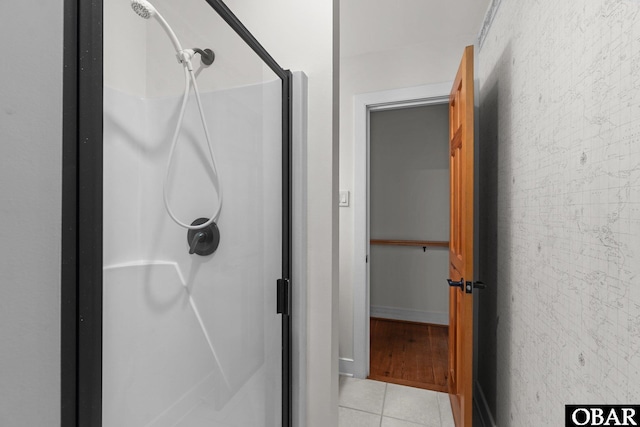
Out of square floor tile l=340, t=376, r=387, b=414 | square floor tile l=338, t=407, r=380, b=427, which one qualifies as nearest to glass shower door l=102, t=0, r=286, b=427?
square floor tile l=338, t=407, r=380, b=427

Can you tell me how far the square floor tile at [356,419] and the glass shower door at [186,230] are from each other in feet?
2.89

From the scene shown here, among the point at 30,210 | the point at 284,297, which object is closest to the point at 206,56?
the point at 30,210

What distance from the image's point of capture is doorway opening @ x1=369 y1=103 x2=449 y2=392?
10.7 feet

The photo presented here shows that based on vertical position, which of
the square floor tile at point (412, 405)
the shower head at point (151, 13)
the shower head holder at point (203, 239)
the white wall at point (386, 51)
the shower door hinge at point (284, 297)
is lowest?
the square floor tile at point (412, 405)

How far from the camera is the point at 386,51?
7.32ft

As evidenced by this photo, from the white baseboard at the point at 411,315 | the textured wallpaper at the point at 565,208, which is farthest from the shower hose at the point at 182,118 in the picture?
the white baseboard at the point at 411,315

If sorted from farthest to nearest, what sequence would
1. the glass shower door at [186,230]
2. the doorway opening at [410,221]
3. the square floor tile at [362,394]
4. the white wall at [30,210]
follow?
1. the doorway opening at [410,221]
2. the square floor tile at [362,394]
3. the glass shower door at [186,230]
4. the white wall at [30,210]

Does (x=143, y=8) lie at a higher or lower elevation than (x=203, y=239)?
higher

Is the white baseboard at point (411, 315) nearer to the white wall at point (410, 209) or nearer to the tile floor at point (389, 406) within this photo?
the white wall at point (410, 209)

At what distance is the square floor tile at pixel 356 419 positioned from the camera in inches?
68.9

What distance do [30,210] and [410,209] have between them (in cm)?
327

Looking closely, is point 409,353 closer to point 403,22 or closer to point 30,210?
point 403,22

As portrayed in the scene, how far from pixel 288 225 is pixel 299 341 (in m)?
0.43

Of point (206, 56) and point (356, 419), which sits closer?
point (206, 56)
